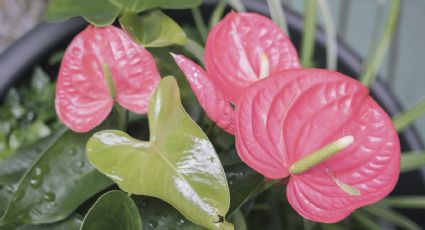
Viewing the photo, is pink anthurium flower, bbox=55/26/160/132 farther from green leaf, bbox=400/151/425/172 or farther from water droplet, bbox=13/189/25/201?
green leaf, bbox=400/151/425/172

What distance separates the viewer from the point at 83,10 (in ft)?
1.81

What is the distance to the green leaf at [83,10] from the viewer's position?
1.78ft

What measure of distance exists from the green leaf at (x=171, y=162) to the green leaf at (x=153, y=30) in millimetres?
105

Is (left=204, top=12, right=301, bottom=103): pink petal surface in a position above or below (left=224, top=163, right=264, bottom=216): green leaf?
above

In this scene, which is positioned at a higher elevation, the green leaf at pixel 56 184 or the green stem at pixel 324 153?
the green stem at pixel 324 153

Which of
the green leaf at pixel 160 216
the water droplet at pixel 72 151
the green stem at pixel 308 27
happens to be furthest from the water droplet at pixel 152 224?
the green stem at pixel 308 27

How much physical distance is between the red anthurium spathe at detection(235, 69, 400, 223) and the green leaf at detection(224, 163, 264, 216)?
0.07 meters

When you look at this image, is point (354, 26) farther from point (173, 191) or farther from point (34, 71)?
point (173, 191)

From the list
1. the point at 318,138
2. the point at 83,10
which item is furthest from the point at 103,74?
the point at 318,138

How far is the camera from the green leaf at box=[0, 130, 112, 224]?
54cm

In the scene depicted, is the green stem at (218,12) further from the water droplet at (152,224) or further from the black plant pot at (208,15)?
the water droplet at (152,224)

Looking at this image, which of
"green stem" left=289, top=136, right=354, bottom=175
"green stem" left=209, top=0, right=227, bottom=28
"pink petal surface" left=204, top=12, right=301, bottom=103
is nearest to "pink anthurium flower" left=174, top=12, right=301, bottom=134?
"pink petal surface" left=204, top=12, right=301, bottom=103

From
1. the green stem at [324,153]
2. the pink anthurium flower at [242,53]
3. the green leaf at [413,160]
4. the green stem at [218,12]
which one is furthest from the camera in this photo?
the green stem at [218,12]

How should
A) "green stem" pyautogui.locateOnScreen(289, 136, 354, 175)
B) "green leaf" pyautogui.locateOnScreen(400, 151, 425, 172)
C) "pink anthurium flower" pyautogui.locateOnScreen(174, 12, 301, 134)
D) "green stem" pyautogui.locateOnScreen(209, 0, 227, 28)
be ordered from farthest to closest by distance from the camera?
"green stem" pyautogui.locateOnScreen(209, 0, 227, 28) < "green leaf" pyautogui.locateOnScreen(400, 151, 425, 172) < "pink anthurium flower" pyautogui.locateOnScreen(174, 12, 301, 134) < "green stem" pyautogui.locateOnScreen(289, 136, 354, 175)
